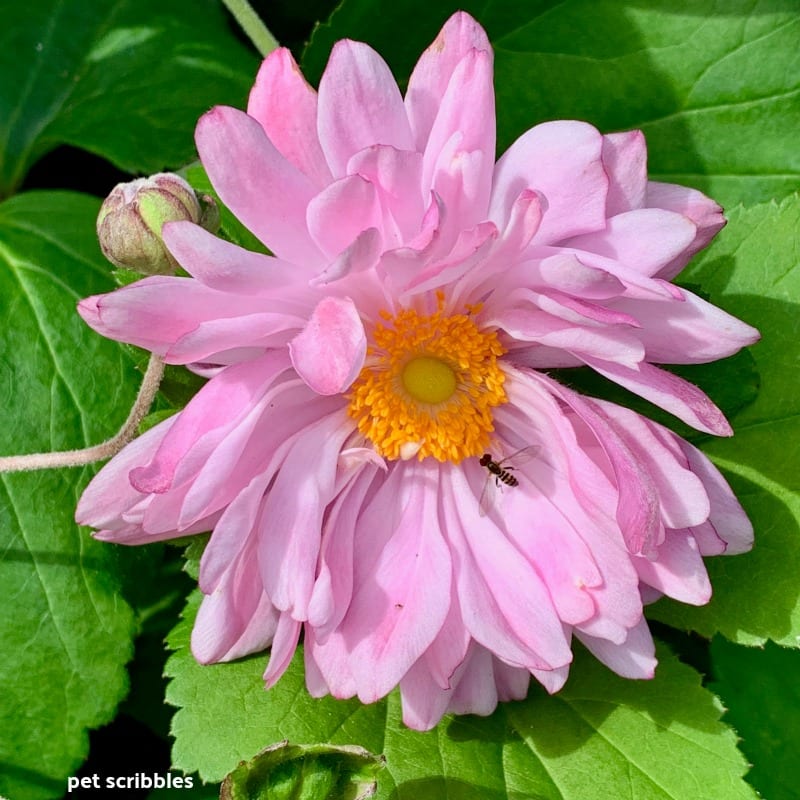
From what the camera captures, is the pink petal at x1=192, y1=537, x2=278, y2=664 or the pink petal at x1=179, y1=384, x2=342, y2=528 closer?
the pink petal at x1=179, y1=384, x2=342, y2=528

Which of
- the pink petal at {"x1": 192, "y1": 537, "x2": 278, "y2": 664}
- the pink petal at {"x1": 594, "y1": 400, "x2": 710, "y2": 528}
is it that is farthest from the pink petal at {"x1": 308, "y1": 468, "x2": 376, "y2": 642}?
the pink petal at {"x1": 594, "y1": 400, "x2": 710, "y2": 528}

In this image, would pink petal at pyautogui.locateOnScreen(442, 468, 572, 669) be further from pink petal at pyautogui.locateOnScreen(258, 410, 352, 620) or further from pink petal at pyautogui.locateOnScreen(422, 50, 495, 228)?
pink petal at pyautogui.locateOnScreen(422, 50, 495, 228)

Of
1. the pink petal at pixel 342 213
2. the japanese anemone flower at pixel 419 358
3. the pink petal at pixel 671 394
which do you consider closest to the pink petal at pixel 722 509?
the japanese anemone flower at pixel 419 358

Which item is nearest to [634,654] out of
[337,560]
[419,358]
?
[337,560]

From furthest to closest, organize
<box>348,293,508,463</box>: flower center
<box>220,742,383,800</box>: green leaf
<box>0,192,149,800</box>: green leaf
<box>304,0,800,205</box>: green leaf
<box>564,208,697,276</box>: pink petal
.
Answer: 1. <box>304,0,800,205</box>: green leaf
2. <box>0,192,149,800</box>: green leaf
3. <box>348,293,508,463</box>: flower center
4. <box>564,208,697,276</box>: pink petal
5. <box>220,742,383,800</box>: green leaf

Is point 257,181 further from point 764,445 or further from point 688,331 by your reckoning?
point 764,445

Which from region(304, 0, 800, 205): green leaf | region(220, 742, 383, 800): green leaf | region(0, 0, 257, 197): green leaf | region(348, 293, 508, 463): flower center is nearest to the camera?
region(220, 742, 383, 800): green leaf

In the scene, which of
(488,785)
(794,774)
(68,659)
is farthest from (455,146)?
(794,774)
